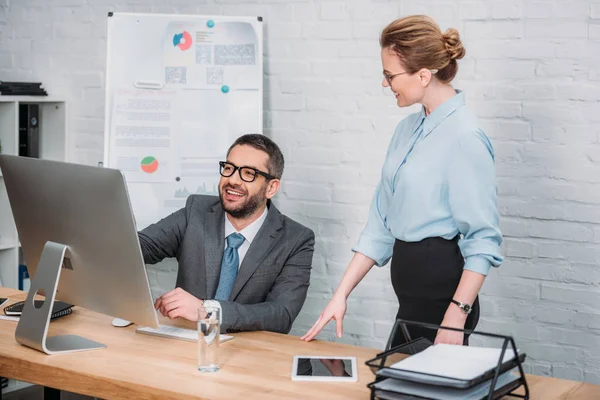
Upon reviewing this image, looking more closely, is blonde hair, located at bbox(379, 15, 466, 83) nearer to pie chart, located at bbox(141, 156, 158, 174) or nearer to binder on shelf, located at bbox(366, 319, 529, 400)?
binder on shelf, located at bbox(366, 319, 529, 400)

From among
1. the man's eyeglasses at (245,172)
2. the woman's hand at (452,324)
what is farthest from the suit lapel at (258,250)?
the woman's hand at (452,324)

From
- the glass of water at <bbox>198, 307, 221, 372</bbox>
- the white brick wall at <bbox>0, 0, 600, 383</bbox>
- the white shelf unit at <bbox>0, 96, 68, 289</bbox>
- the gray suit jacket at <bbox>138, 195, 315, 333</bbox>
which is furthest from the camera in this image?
the white shelf unit at <bbox>0, 96, 68, 289</bbox>

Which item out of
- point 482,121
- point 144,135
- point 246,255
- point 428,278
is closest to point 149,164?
point 144,135

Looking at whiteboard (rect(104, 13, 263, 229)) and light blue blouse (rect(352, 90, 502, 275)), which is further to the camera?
whiteboard (rect(104, 13, 263, 229))

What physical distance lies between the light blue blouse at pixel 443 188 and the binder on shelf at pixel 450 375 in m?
0.47

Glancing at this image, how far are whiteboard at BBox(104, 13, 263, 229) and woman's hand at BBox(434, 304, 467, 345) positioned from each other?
1.55m

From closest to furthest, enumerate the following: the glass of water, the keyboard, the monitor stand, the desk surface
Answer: the desk surface < the glass of water < the monitor stand < the keyboard

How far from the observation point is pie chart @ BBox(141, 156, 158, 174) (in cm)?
352

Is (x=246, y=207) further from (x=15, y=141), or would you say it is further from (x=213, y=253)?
(x=15, y=141)

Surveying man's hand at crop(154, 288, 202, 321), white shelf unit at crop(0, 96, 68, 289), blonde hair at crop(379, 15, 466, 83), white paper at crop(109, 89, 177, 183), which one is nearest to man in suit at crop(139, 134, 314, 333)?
man's hand at crop(154, 288, 202, 321)

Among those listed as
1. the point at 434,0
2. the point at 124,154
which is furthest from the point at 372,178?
the point at 124,154

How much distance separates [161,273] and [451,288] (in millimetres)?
1883

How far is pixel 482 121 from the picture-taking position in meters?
3.07

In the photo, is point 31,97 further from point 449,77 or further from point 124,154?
point 449,77
